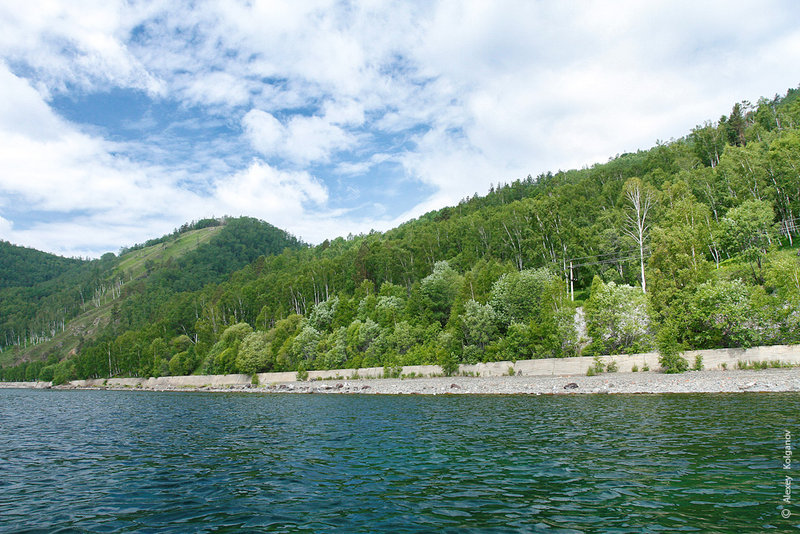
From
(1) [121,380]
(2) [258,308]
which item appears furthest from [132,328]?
(2) [258,308]

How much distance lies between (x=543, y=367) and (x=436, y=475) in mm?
43834

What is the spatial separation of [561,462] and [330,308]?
3614 inches

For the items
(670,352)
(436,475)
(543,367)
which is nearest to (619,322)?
(670,352)

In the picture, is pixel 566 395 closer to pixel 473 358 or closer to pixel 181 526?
pixel 473 358

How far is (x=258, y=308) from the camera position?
14050cm

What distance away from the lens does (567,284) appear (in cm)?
8394

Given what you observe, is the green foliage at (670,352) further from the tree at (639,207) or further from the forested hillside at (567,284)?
the tree at (639,207)

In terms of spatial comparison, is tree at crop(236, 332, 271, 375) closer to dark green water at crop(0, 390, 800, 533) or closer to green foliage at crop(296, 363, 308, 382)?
green foliage at crop(296, 363, 308, 382)

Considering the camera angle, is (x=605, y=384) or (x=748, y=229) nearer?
(x=605, y=384)

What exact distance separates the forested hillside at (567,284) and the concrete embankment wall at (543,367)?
1.46m

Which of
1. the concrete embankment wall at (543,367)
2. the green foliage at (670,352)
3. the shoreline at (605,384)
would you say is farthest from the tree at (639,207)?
the shoreline at (605,384)

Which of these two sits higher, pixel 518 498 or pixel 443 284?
pixel 443 284

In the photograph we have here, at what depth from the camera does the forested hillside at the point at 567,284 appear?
4941 cm

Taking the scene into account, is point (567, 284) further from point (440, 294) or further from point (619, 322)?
point (619, 322)
